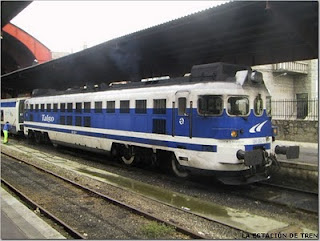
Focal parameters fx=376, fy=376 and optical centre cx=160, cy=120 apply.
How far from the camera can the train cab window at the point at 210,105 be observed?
9.77 m

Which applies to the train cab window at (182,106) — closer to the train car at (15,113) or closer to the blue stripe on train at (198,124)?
the blue stripe on train at (198,124)

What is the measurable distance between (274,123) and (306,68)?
420 inches

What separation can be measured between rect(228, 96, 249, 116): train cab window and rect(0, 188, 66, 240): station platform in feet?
17.5

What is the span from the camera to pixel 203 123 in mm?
9906

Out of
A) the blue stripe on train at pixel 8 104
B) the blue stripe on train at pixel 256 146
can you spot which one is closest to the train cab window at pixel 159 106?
the blue stripe on train at pixel 256 146

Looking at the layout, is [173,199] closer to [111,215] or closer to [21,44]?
[111,215]

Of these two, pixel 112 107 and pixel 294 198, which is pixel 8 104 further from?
pixel 294 198

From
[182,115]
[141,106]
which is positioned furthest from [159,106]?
[182,115]

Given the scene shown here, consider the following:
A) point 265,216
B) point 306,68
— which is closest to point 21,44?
point 306,68

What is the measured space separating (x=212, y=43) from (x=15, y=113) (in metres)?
17.3

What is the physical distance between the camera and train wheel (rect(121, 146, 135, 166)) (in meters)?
13.4

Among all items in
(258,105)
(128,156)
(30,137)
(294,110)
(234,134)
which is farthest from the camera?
(30,137)

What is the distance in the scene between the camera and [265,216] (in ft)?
27.0

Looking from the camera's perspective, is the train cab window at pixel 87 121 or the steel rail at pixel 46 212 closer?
the steel rail at pixel 46 212
